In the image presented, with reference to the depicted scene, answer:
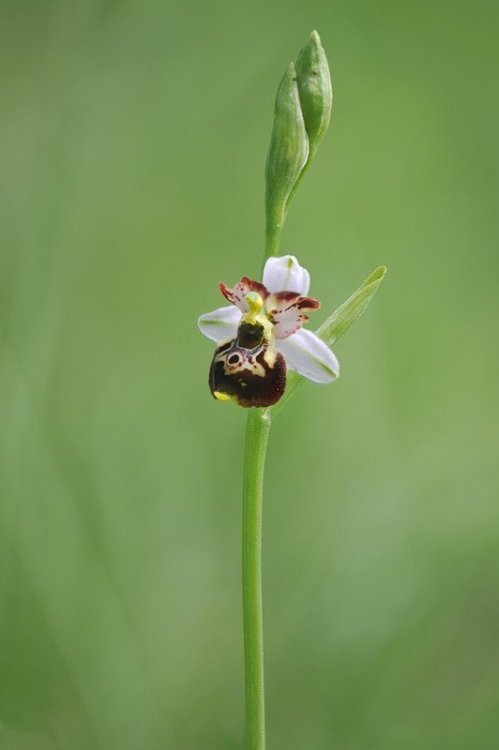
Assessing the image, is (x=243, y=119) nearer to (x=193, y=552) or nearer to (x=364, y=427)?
(x=364, y=427)

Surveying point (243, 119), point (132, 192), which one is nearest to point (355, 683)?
point (132, 192)

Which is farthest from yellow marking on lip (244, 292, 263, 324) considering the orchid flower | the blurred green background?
the blurred green background

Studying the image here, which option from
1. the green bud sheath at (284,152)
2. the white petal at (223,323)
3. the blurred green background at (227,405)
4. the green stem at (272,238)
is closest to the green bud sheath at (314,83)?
the green bud sheath at (284,152)

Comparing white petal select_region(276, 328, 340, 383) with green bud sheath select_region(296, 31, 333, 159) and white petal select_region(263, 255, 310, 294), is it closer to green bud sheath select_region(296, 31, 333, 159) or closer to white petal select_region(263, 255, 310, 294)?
white petal select_region(263, 255, 310, 294)

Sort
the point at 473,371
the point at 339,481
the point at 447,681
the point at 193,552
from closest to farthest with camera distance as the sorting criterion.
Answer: the point at 447,681
the point at 193,552
the point at 339,481
the point at 473,371

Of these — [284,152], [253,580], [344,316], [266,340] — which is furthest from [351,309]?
[253,580]

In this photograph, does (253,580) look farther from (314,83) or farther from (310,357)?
(314,83)
